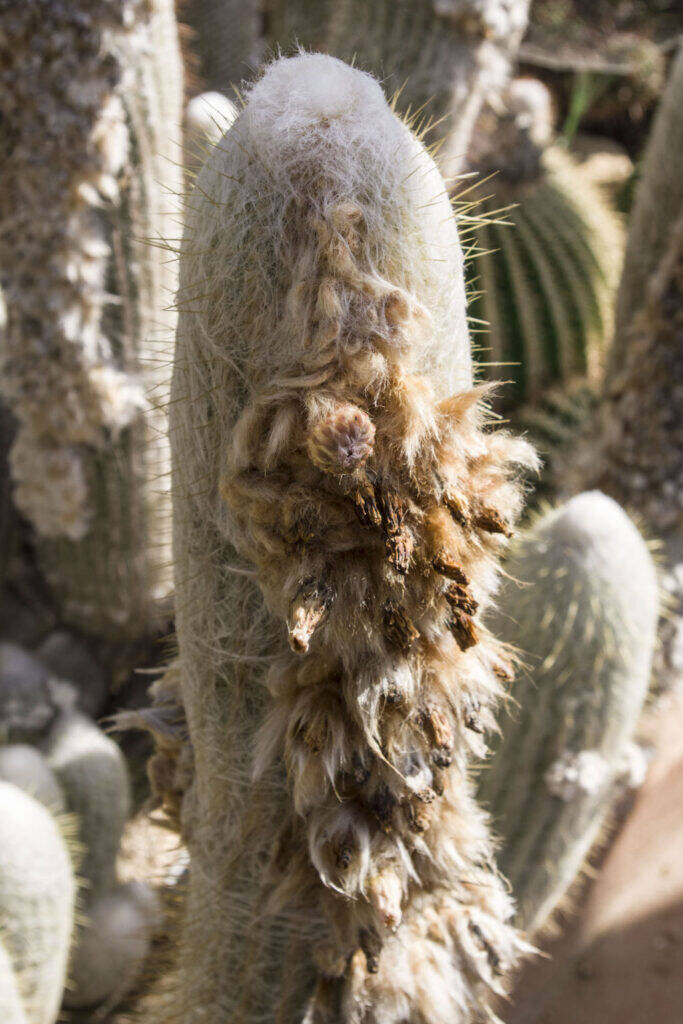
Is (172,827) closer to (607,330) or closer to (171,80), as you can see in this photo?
(171,80)

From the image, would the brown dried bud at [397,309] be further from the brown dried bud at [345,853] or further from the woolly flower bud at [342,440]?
the brown dried bud at [345,853]

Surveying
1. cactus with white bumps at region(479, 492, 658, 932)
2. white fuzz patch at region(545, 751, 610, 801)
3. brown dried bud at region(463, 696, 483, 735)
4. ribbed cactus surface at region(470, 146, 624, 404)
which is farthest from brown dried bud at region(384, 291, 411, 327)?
ribbed cactus surface at region(470, 146, 624, 404)

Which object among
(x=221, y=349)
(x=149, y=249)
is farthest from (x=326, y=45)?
(x=221, y=349)

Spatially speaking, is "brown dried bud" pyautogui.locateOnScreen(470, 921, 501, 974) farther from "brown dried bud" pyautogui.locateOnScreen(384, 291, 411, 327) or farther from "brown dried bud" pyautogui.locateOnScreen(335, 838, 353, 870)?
"brown dried bud" pyautogui.locateOnScreen(384, 291, 411, 327)

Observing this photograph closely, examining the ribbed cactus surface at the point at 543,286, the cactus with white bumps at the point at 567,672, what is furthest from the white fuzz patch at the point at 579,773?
the ribbed cactus surface at the point at 543,286

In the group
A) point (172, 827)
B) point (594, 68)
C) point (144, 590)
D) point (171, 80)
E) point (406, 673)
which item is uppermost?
point (594, 68)

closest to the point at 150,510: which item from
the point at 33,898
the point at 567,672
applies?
the point at 33,898

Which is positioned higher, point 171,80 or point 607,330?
point 171,80

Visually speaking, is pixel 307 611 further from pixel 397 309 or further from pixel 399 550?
pixel 397 309
